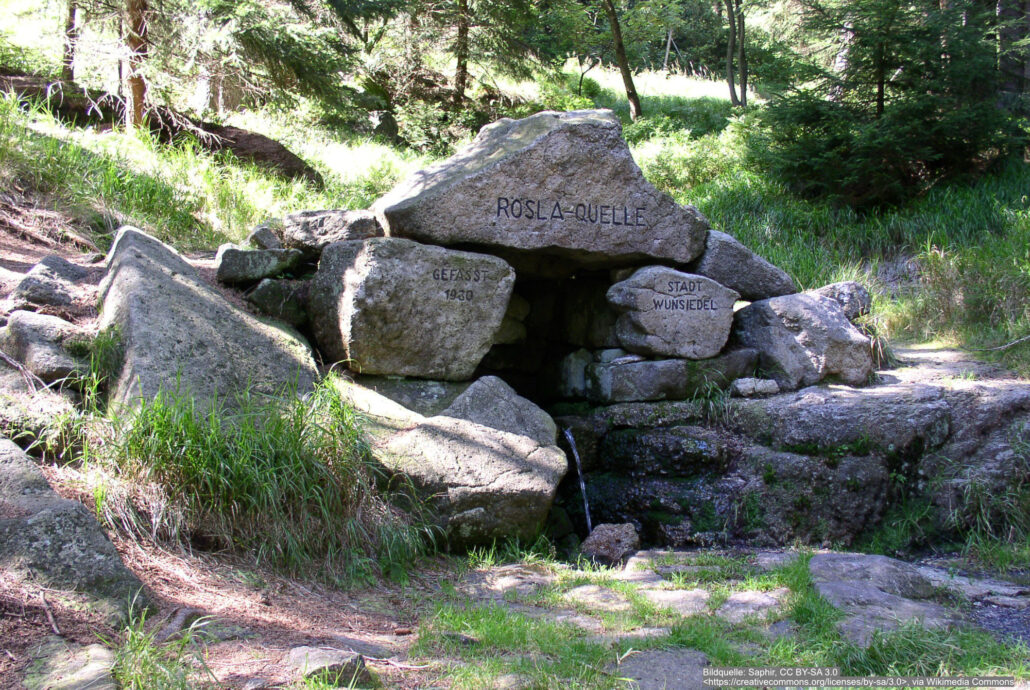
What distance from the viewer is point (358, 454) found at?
14.4 ft

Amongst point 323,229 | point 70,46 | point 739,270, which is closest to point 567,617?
point 323,229

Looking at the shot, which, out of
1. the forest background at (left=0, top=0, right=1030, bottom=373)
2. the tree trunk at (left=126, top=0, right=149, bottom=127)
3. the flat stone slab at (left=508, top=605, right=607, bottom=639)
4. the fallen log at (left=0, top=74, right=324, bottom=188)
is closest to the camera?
the flat stone slab at (left=508, top=605, right=607, bottom=639)

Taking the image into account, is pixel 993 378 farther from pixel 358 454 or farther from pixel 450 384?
pixel 358 454

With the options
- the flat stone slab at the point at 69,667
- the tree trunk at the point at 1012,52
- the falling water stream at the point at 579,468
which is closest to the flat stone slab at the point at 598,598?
the falling water stream at the point at 579,468

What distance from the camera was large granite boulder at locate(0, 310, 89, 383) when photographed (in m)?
4.33

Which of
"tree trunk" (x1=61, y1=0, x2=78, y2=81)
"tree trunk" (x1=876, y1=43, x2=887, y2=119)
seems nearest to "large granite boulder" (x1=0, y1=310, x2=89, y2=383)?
"tree trunk" (x1=61, y1=0, x2=78, y2=81)

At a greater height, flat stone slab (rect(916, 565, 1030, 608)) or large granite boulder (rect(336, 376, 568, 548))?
large granite boulder (rect(336, 376, 568, 548))

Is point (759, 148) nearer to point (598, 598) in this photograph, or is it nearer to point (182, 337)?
point (598, 598)

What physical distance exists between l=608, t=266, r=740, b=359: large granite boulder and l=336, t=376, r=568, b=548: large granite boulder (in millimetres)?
1312

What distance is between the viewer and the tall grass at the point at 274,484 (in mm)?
3777

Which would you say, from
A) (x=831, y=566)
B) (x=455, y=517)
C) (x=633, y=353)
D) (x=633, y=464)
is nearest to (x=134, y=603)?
(x=455, y=517)

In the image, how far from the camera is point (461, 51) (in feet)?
46.7

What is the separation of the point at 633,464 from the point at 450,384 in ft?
5.17

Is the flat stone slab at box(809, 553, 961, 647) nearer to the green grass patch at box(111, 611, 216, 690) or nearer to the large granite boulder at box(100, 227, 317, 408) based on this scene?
the green grass patch at box(111, 611, 216, 690)
